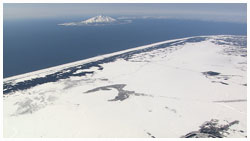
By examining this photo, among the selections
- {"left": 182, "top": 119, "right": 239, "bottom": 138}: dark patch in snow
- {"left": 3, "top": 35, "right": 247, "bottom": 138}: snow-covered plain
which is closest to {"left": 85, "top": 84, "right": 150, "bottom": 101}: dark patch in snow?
{"left": 3, "top": 35, "right": 247, "bottom": 138}: snow-covered plain

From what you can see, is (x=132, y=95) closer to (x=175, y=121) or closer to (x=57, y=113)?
(x=175, y=121)

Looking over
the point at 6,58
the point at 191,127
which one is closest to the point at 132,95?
the point at 191,127

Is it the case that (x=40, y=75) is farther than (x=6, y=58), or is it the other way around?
(x=6, y=58)

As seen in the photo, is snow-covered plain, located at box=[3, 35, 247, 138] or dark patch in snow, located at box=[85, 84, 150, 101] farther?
dark patch in snow, located at box=[85, 84, 150, 101]

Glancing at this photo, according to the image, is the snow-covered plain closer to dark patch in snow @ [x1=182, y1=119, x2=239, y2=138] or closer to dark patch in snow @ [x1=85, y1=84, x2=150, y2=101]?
dark patch in snow @ [x1=85, y1=84, x2=150, y2=101]

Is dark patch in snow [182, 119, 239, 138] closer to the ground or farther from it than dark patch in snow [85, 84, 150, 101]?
closer to the ground

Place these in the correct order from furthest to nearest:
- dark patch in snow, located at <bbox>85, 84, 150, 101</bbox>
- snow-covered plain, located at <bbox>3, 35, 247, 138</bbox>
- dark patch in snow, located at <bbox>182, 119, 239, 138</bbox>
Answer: dark patch in snow, located at <bbox>85, 84, 150, 101</bbox> < snow-covered plain, located at <bbox>3, 35, 247, 138</bbox> < dark patch in snow, located at <bbox>182, 119, 239, 138</bbox>

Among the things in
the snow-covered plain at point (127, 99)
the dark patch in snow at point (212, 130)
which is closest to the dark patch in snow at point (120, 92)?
the snow-covered plain at point (127, 99)

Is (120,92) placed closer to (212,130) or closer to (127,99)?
(127,99)
